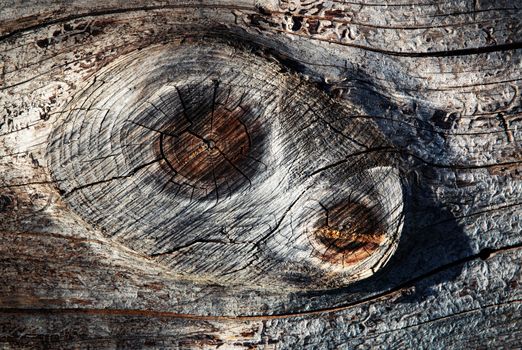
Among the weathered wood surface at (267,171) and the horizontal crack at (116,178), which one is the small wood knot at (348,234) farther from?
the horizontal crack at (116,178)

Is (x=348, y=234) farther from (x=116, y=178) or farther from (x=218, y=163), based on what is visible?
(x=116, y=178)

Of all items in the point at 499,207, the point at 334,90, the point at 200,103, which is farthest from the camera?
the point at 499,207

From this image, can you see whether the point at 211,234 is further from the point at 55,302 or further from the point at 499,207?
the point at 499,207

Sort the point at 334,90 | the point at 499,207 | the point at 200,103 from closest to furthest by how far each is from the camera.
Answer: the point at 200,103
the point at 334,90
the point at 499,207

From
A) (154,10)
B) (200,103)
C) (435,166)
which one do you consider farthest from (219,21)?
(435,166)

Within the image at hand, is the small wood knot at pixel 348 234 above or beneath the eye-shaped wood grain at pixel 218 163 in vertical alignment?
beneath

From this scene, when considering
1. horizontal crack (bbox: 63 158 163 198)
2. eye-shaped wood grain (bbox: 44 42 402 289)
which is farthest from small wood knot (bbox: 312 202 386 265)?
horizontal crack (bbox: 63 158 163 198)

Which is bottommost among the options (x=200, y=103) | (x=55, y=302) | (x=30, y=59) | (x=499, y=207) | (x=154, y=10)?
(x=55, y=302)

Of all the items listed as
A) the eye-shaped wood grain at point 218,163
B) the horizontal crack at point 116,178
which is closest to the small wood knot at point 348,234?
the eye-shaped wood grain at point 218,163
